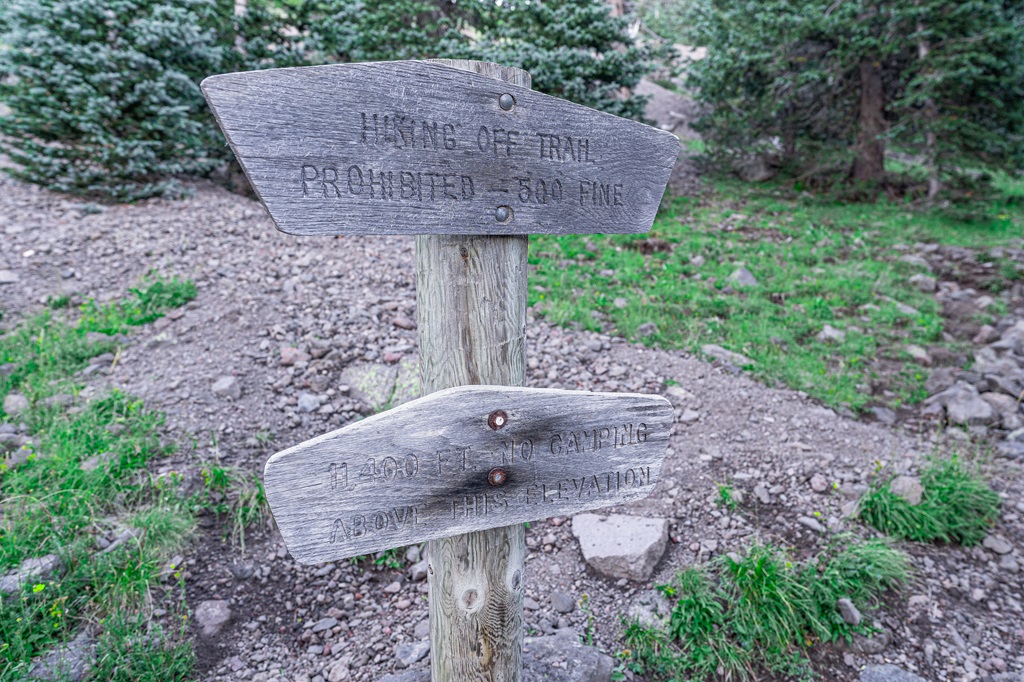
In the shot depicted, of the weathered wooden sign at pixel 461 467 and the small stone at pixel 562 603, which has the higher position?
the weathered wooden sign at pixel 461 467

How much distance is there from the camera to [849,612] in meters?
2.86

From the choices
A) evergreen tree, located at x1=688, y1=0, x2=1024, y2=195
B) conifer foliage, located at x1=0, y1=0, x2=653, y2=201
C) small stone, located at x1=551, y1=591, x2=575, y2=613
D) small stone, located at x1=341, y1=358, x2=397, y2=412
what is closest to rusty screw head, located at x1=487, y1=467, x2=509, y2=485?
small stone, located at x1=551, y1=591, x2=575, y2=613

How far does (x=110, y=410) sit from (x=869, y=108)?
11725 mm

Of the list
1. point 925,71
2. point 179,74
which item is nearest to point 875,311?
point 925,71

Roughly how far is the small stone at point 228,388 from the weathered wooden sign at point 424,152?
122 inches

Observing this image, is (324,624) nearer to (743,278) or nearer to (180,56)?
(743,278)

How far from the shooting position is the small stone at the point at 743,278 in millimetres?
6645

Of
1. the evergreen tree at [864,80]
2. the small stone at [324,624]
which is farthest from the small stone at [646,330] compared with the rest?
the evergreen tree at [864,80]

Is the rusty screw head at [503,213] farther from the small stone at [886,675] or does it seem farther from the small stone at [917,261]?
the small stone at [917,261]

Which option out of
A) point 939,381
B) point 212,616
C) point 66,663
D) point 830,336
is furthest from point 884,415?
point 66,663

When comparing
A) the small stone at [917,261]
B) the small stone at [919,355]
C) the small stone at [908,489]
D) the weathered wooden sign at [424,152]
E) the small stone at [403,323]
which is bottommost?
the small stone at [908,489]

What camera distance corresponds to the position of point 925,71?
885cm

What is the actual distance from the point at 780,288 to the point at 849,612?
4407mm

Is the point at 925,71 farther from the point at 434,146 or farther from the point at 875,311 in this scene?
the point at 434,146
